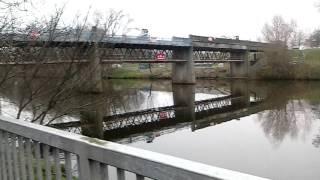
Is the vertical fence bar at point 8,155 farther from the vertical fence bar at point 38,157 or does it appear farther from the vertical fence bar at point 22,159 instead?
the vertical fence bar at point 38,157

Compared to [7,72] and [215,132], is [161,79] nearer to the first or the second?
[215,132]

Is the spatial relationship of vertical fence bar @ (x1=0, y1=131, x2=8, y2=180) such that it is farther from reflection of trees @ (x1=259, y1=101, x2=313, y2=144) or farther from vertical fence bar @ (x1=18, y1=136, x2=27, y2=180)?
reflection of trees @ (x1=259, y1=101, x2=313, y2=144)

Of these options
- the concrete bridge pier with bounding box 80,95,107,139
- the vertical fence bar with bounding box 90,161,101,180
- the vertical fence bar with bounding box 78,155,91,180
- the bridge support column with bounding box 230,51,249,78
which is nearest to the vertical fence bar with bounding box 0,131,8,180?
the vertical fence bar with bounding box 78,155,91,180

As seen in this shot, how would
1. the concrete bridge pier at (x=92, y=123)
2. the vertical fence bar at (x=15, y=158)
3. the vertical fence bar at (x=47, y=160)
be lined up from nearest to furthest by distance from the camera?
the vertical fence bar at (x=47, y=160) → the vertical fence bar at (x=15, y=158) → the concrete bridge pier at (x=92, y=123)

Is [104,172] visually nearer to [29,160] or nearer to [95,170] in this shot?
[95,170]

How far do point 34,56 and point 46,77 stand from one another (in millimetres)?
1345

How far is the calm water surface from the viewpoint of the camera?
1484 centimetres

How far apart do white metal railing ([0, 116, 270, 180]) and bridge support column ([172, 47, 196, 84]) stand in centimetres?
6009

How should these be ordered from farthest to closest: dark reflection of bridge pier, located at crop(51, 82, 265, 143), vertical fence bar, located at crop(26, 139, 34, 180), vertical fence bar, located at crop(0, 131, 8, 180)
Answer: dark reflection of bridge pier, located at crop(51, 82, 265, 143) < vertical fence bar, located at crop(0, 131, 8, 180) < vertical fence bar, located at crop(26, 139, 34, 180)


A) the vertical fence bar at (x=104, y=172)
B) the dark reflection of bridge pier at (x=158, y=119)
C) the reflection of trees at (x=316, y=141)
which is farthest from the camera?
the dark reflection of bridge pier at (x=158, y=119)

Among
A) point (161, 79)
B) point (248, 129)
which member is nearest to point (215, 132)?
point (248, 129)

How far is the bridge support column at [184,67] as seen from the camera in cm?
6404

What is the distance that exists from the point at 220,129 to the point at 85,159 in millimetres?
20493

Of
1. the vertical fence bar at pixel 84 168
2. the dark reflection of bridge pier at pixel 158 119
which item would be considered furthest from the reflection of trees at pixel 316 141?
the vertical fence bar at pixel 84 168
